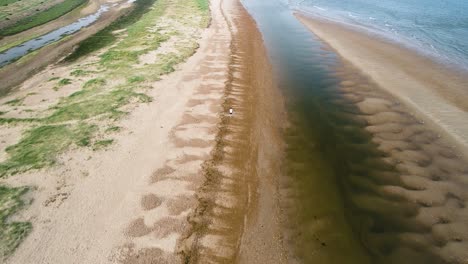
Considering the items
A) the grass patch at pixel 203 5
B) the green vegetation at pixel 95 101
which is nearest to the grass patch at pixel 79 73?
the green vegetation at pixel 95 101

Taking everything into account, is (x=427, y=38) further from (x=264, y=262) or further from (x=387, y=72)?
(x=264, y=262)

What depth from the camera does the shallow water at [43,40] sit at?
2619 cm

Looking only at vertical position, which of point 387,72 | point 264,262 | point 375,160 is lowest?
point 264,262

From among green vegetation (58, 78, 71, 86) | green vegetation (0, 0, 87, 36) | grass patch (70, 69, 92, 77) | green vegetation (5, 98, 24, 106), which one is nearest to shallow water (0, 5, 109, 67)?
green vegetation (0, 0, 87, 36)

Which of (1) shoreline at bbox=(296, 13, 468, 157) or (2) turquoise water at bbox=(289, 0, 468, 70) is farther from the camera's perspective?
(2) turquoise water at bbox=(289, 0, 468, 70)

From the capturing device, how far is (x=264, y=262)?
871cm

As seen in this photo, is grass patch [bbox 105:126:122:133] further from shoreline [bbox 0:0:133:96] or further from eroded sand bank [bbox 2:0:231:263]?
shoreline [bbox 0:0:133:96]

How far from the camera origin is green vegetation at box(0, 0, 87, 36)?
33812mm

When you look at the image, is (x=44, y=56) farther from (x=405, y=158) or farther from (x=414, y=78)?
(x=414, y=78)

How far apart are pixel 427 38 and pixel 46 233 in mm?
31230

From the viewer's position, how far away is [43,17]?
38.8 m

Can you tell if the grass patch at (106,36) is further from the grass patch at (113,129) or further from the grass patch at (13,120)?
the grass patch at (113,129)

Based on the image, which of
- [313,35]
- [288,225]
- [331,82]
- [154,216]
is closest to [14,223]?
[154,216]

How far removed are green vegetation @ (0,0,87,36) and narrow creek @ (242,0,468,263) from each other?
30967mm
